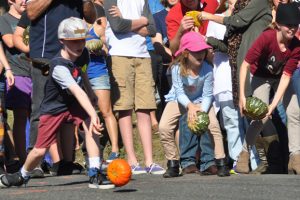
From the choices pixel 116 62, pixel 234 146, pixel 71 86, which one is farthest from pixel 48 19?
pixel 234 146

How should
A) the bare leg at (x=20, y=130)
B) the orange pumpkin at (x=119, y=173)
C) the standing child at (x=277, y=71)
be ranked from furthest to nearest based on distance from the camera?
the bare leg at (x=20, y=130) < the standing child at (x=277, y=71) < the orange pumpkin at (x=119, y=173)

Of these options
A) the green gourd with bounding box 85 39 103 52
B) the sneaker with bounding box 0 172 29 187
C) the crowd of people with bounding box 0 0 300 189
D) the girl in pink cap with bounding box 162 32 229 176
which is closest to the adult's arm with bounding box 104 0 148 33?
the crowd of people with bounding box 0 0 300 189

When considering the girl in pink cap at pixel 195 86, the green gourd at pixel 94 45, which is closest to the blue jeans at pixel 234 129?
the girl in pink cap at pixel 195 86

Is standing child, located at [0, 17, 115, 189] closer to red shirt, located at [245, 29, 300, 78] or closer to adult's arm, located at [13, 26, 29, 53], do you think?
red shirt, located at [245, 29, 300, 78]

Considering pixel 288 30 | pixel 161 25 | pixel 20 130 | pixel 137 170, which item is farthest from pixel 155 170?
pixel 161 25

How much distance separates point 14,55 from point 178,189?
433 cm

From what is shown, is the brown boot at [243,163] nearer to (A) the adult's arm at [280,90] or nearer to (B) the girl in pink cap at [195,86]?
(B) the girl in pink cap at [195,86]

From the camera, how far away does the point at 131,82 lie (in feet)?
39.5

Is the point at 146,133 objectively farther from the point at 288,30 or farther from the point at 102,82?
the point at 288,30

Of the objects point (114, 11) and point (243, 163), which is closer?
point (243, 163)

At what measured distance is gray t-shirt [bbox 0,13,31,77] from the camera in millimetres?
12883

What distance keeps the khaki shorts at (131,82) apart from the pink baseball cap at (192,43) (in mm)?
810

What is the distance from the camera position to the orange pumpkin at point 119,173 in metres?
9.27

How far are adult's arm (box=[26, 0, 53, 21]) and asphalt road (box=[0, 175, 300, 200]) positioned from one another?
78.1 inches
